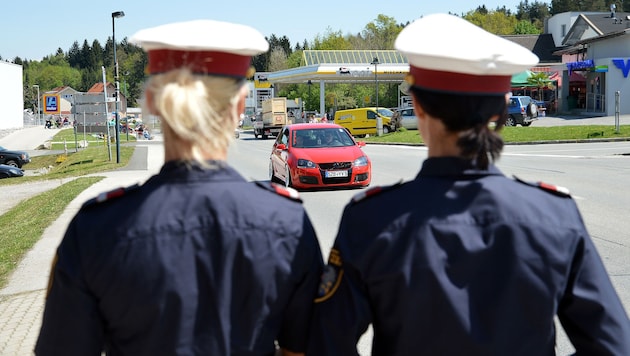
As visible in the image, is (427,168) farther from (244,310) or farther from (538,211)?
(244,310)

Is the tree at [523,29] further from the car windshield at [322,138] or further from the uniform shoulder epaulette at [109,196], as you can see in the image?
the uniform shoulder epaulette at [109,196]

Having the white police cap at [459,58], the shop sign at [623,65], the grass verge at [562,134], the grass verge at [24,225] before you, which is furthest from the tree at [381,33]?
the white police cap at [459,58]

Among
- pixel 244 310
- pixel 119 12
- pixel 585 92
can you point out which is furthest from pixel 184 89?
pixel 585 92

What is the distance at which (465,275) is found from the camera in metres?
2.12

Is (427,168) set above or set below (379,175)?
above

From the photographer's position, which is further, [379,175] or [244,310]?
[379,175]

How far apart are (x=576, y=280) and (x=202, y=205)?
1.11 meters

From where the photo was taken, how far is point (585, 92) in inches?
2346

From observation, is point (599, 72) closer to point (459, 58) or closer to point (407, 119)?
point (407, 119)

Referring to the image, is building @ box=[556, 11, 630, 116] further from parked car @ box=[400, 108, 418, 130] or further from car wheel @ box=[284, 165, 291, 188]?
car wheel @ box=[284, 165, 291, 188]

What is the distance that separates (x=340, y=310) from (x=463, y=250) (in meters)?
0.41

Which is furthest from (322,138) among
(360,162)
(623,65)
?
(623,65)

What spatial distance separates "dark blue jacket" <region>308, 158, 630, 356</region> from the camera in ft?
6.95

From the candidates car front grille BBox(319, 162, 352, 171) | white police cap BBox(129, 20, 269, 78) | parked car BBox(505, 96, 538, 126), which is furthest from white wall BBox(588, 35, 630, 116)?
white police cap BBox(129, 20, 269, 78)
